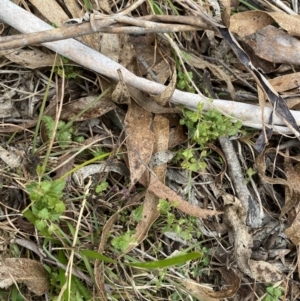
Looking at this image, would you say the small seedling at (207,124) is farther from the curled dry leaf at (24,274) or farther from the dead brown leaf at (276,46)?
the curled dry leaf at (24,274)

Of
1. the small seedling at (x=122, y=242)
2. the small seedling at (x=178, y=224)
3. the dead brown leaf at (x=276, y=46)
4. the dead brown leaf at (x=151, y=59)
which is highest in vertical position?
the dead brown leaf at (x=151, y=59)

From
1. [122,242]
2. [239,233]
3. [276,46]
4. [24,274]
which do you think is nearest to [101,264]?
[122,242]

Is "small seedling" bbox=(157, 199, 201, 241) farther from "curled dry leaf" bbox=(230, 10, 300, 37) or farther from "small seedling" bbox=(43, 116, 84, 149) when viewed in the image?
"curled dry leaf" bbox=(230, 10, 300, 37)

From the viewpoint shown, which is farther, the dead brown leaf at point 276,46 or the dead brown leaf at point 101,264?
the dead brown leaf at point 276,46

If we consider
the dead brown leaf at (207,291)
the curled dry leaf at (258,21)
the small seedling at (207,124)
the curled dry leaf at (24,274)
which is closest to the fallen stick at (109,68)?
the small seedling at (207,124)

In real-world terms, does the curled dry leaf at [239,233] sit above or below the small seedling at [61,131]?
below

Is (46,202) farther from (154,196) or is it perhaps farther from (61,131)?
(154,196)

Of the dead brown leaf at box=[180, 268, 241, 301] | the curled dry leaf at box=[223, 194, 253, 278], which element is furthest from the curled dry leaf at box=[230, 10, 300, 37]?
the dead brown leaf at box=[180, 268, 241, 301]
